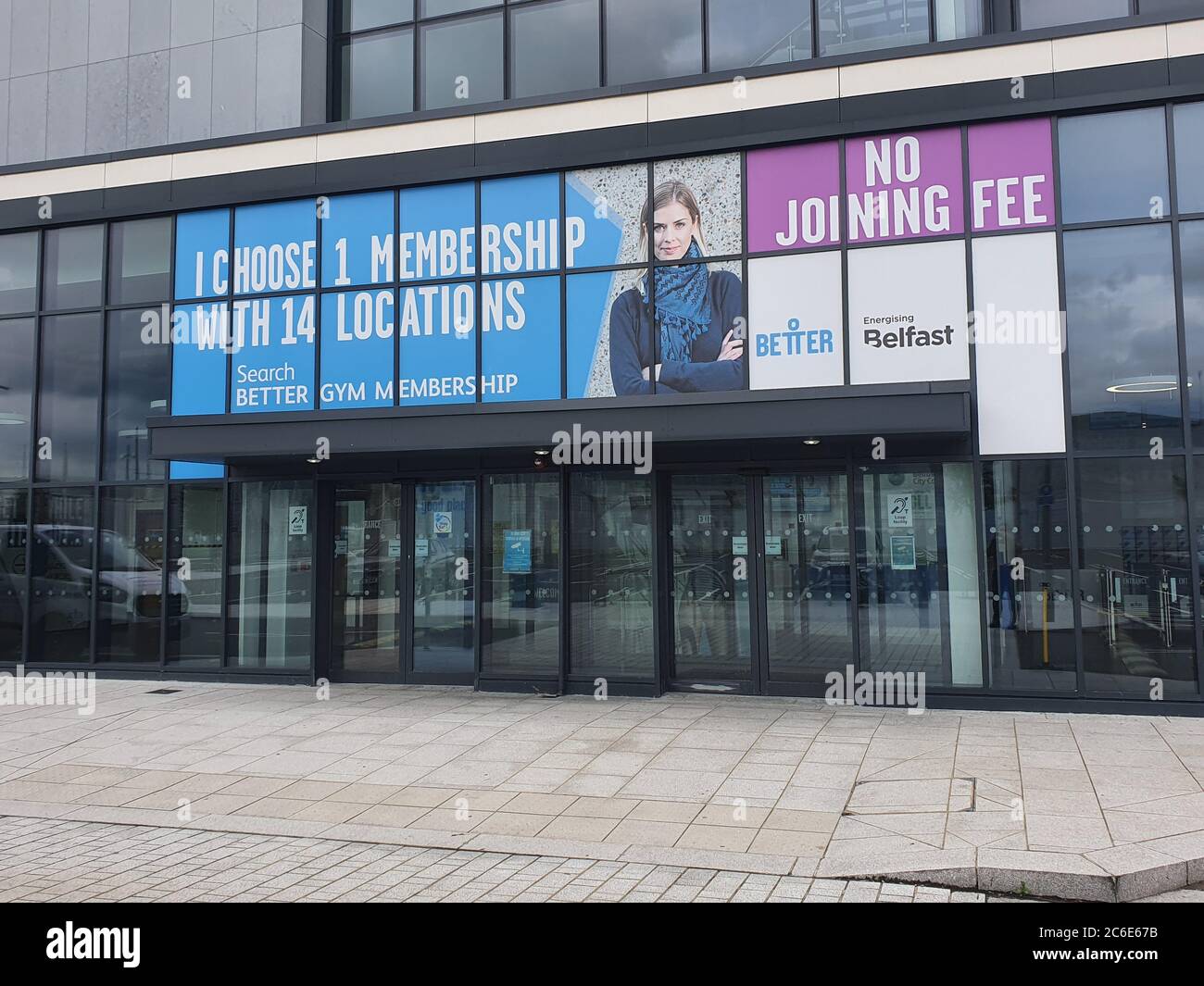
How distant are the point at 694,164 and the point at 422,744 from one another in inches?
282

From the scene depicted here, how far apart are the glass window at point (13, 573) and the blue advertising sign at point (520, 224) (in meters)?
7.59

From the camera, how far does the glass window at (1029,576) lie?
10188 mm

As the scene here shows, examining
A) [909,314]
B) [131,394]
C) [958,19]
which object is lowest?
[131,394]

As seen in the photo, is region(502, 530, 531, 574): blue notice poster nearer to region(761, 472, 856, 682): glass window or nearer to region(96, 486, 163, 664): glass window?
region(761, 472, 856, 682): glass window

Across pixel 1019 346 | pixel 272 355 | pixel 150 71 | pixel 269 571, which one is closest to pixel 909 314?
pixel 1019 346

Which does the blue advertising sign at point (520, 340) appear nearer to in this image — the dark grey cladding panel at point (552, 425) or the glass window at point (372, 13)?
the dark grey cladding panel at point (552, 425)

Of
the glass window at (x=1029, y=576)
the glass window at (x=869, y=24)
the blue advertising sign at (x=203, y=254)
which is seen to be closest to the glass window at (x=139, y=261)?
the blue advertising sign at (x=203, y=254)

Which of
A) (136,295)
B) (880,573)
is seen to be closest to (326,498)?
(136,295)

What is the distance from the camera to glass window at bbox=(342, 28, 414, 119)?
13438 millimetres

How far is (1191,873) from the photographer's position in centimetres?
539

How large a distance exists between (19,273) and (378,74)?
599 centimetres

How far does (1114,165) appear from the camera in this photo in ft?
33.9

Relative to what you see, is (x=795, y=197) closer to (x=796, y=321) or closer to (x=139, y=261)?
(x=796, y=321)

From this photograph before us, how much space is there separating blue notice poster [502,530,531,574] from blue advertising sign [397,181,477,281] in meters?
3.26
